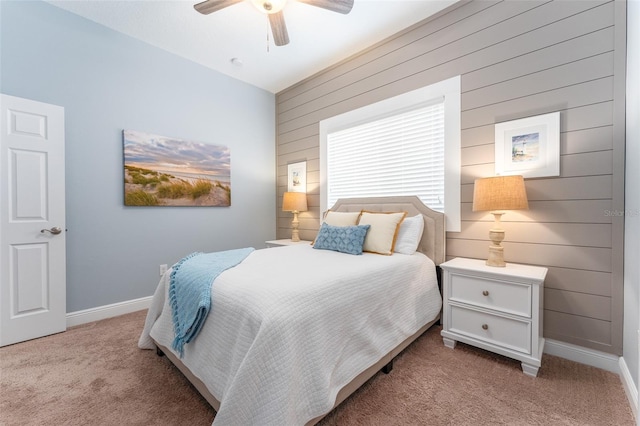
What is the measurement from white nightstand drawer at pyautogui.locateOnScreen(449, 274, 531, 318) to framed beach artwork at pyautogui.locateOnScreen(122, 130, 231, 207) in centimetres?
290

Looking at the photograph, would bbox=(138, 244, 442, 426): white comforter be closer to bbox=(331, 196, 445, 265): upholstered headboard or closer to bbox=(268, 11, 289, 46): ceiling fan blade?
bbox=(331, 196, 445, 265): upholstered headboard

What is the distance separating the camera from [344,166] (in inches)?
132

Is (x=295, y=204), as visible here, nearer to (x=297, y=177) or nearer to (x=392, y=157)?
(x=297, y=177)

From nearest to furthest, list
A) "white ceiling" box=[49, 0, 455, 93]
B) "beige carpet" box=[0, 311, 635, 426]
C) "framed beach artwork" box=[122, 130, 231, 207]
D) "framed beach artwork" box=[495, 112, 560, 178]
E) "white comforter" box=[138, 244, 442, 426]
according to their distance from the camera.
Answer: "white comforter" box=[138, 244, 442, 426], "beige carpet" box=[0, 311, 635, 426], "framed beach artwork" box=[495, 112, 560, 178], "white ceiling" box=[49, 0, 455, 93], "framed beach artwork" box=[122, 130, 231, 207]

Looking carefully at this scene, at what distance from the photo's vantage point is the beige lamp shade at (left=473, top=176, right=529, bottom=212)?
5.93ft

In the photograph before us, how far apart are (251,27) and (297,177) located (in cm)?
A: 185

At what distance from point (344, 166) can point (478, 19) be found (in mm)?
1856

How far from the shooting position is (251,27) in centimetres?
266

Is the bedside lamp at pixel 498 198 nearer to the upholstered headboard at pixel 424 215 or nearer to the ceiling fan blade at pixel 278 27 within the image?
the upholstered headboard at pixel 424 215

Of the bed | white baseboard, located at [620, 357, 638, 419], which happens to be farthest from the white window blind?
white baseboard, located at [620, 357, 638, 419]

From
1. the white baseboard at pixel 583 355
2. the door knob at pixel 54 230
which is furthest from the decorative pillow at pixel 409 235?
the door knob at pixel 54 230

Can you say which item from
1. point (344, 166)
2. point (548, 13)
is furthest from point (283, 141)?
point (548, 13)

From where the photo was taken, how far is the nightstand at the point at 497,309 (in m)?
1.69

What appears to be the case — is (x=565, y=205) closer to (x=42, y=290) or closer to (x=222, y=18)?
Result: (x=222, y=18)
